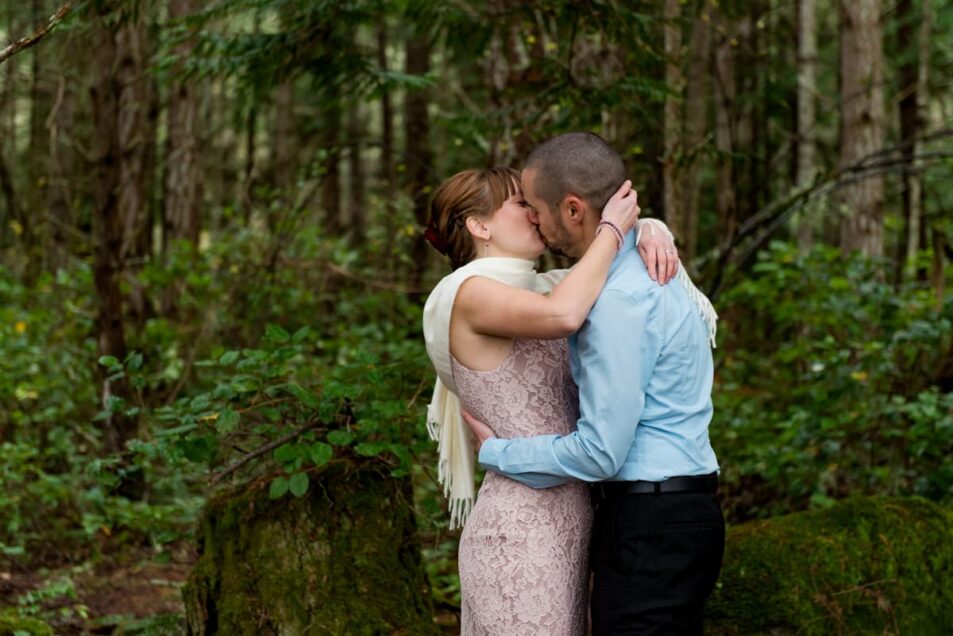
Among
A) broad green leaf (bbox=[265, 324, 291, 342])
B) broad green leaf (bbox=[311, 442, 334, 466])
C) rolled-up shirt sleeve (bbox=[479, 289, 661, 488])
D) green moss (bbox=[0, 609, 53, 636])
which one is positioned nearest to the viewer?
rolled-up shirt sleeve (bbox=[479, 289, 661, 488])

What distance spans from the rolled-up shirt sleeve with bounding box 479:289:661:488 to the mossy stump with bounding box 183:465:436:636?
5.27ft

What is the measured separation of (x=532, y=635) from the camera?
2.78 m

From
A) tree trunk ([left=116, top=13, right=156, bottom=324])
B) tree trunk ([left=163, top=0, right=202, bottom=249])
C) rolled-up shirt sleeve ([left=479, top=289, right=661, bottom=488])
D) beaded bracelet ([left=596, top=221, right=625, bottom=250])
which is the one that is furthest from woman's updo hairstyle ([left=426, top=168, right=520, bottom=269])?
tree trunk ([left=163, top=0, right=202, bottom=249])

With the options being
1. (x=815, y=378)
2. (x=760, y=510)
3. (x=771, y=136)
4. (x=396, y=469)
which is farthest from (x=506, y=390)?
(x=771, y=136)

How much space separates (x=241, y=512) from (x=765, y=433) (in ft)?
13.4

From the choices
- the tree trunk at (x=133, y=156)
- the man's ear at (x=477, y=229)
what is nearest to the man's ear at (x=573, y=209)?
the man's ear at (x=477, y=229)

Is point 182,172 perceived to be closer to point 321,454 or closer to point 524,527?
point 321,454

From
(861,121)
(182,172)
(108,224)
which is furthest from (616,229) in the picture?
(182,172)

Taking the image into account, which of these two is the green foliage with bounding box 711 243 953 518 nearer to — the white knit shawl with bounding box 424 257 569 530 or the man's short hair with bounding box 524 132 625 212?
the white knit shawl with bounding box 424 257 569 530

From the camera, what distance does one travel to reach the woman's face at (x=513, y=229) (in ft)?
9.54

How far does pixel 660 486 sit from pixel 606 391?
337 mm

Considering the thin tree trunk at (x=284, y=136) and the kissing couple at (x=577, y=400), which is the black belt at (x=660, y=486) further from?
the thin tree trunk at (x=284, y=136)

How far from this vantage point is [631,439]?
2594mm

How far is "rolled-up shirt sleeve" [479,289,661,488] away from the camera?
256 cm
